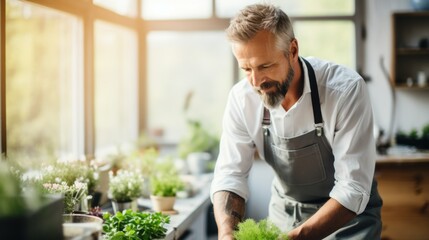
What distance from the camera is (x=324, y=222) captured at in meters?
2.05

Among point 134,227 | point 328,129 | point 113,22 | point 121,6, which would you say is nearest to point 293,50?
point 328,129

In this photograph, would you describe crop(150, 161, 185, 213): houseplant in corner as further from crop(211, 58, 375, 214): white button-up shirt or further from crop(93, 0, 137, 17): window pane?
crop(93, 0, 137, 17): window pane

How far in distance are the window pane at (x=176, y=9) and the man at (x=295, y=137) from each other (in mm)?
2626

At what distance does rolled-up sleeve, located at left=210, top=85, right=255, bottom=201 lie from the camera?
2344 mm

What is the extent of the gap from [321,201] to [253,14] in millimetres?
945

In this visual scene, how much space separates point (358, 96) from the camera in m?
2.17

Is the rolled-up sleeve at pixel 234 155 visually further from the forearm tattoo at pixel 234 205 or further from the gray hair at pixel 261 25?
the gray hair at pixel 261 25

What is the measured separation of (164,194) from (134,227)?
0.78m

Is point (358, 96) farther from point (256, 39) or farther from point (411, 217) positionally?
point (411, 217)

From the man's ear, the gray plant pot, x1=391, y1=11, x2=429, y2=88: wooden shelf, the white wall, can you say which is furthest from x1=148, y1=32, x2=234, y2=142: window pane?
the gray plant pot

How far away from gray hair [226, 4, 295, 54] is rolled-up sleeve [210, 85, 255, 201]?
0.44 meters

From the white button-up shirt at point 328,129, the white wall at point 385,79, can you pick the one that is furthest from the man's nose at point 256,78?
the white wall at point 385,79

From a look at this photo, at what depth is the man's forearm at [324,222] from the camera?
6.64 ft

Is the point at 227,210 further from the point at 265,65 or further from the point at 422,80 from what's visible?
the point at 422,80
